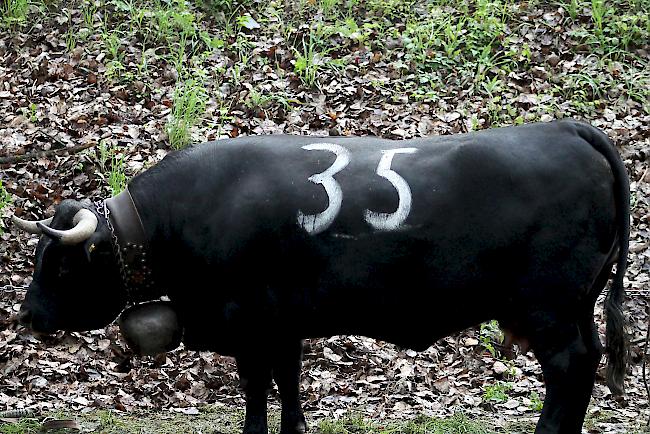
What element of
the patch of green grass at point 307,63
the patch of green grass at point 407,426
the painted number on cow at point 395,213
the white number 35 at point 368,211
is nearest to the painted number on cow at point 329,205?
the white number 35 at point 368,211

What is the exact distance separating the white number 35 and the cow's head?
1.09 m

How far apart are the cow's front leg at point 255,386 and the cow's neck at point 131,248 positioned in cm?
64

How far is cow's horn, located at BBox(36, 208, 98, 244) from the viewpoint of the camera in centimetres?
468

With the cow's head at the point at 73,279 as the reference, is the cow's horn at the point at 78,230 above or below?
above

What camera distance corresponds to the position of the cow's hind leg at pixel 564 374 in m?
4.54

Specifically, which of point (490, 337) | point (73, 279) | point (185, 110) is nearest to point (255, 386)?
point (73, 279)

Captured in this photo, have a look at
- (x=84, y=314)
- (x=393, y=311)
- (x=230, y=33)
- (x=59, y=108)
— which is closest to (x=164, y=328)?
(x=84, y=314)

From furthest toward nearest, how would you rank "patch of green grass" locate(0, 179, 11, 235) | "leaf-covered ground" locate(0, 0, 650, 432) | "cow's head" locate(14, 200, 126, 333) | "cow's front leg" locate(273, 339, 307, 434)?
"patch of green grass" locate(0, 179, 11, 235)
"leaf-covered ground" locate(0, 0, 650, 432)
"cow's front leg" locate(273, 339, 307, 434)
"cow's head" locate(14, 200, 126, 333)

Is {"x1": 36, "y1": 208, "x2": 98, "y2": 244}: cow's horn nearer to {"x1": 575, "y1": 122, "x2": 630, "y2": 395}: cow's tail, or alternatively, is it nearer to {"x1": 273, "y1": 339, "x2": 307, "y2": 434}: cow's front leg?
{"x1": 273, "y1": 339, "x2": 307, "y2": 434}: cow's front leg

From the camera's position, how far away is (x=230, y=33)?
10953mm

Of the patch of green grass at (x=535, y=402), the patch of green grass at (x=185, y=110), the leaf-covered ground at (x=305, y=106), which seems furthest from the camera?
the patch of green grass at (x=185, y=110)

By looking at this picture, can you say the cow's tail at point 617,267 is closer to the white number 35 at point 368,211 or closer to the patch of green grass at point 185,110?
the white number 35 at point 368,211

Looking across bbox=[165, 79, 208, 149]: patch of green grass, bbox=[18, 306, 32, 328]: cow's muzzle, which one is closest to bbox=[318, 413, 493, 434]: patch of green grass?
bbox=[18, 306, 32, 328]: cow's muzzle

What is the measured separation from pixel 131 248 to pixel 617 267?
2.51 m
